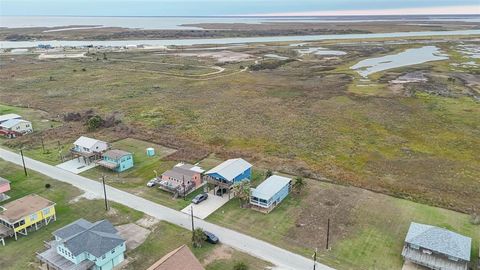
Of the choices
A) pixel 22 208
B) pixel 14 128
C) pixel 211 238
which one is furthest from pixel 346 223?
pixel 14 128

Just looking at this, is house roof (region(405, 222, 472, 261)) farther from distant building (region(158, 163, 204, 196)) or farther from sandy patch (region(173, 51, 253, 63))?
sandy patch (region(173, 51, 253, 63))

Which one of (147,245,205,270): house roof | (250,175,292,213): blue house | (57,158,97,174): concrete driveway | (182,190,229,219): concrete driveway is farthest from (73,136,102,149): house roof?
(147,245,205,270): house roof

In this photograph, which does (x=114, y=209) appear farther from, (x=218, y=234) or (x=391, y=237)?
(x=391, y=237)

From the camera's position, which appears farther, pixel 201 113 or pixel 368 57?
pixel 368 57

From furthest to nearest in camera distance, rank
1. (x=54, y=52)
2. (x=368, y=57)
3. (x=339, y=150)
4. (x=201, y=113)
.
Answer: (x=54, y=52) < (x=368, y=57) < (x=201, y=113) < (x=339, y=150)

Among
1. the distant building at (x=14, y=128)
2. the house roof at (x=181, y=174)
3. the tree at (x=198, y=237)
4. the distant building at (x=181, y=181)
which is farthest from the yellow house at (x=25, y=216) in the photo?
the distant building at (x=14, y=128)

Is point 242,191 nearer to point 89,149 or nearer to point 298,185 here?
point 298,185

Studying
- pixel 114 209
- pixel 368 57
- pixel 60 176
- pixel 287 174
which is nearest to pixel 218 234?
pixel 114 209
